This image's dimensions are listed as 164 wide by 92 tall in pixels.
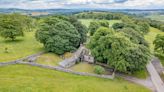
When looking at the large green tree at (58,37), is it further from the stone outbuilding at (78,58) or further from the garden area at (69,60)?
the stone outbuilding at (78,58)

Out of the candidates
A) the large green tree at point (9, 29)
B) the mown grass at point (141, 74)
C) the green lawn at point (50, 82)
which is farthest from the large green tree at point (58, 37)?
the mown grass at point (141, 74)

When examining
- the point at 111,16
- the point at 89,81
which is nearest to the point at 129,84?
the point at 89,81

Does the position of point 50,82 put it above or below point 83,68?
above

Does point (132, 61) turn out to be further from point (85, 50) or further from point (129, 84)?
point (85, 50)

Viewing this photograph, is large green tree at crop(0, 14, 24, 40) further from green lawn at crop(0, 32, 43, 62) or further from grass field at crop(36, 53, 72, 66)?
grass field at crop(36, 53, 72, 66)

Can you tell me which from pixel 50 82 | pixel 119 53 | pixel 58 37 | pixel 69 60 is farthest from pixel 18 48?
pixel 119 53

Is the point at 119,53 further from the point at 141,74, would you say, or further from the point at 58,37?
the point at 58,37

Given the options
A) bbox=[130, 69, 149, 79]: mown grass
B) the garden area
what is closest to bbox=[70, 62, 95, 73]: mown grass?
the garden area
